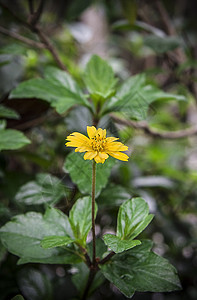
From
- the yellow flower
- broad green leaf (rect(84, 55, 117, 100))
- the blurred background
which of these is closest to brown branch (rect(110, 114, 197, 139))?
the blurred background

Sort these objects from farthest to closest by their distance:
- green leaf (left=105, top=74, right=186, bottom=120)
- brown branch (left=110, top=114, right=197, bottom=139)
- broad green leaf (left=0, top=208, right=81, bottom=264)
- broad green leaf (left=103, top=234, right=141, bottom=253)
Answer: brown branch (left=110, top=114, right=197, bottom=139), green leaf (left=105, top=74, right=186, bottom=120), broad green leaf (left=0, top=208, right=81, bottom=264), broad green leaf (left=103, top=234, right=141, bottom=253)

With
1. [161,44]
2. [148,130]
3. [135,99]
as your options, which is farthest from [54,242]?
[161,44]

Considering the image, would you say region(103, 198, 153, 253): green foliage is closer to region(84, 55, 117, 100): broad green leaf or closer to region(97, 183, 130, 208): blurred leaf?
region(97, 183, 130, 208): blurred leaf

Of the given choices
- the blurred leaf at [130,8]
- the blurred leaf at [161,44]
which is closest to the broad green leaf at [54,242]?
the blurred leaf at [161,44]

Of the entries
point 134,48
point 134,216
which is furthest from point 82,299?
point 134,48

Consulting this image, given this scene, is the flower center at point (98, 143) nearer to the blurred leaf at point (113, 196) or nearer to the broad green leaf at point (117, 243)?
the broad green leaf at point (117, 243)

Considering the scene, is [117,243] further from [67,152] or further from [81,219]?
[67,152]
